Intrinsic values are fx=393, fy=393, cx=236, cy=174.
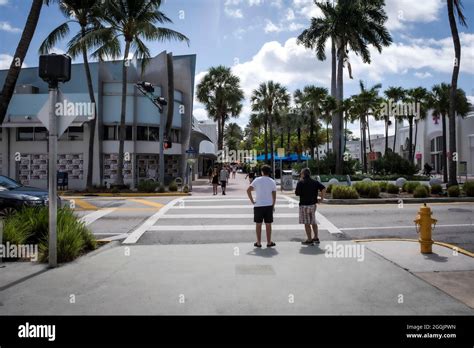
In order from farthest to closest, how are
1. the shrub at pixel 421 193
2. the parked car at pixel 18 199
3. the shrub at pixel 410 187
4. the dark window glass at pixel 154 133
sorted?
the dark window glass at pixel 154 133 → the shrub at pixel 410 187 → the shrub at pixel 421 193 → the parked car at pixel 18 199

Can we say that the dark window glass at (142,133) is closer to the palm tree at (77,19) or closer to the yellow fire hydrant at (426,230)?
the palm tree at (77,19)

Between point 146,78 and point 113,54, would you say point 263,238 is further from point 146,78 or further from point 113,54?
point 146,78

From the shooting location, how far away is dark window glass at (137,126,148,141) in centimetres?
2877

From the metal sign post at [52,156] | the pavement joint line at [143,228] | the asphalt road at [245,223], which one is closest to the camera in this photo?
the metal sign post at [52,156]

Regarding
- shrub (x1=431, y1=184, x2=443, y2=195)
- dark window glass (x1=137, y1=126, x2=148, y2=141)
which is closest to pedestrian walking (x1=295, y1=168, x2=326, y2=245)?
shrub (x1=431, y1=184, x2=443, y2=195)

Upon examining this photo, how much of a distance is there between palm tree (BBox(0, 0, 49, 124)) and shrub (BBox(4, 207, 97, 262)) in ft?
9.08

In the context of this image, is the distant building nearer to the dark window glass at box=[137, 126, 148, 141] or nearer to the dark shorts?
the dark window glass at box=[137, 126, 148, 141]

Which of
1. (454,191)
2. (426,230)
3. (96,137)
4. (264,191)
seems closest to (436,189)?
(454,191)

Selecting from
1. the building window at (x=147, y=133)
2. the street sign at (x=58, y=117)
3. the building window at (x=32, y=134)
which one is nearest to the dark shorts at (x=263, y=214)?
the street sign at (x=58, y=117)

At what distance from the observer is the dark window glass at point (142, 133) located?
94.4ft

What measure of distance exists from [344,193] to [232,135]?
98362 millimetres

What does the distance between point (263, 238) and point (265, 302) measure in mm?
4474

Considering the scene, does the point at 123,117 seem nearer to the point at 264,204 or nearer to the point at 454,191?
the point at 264,204

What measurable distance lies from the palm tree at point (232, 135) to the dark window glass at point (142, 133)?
80866 mm
